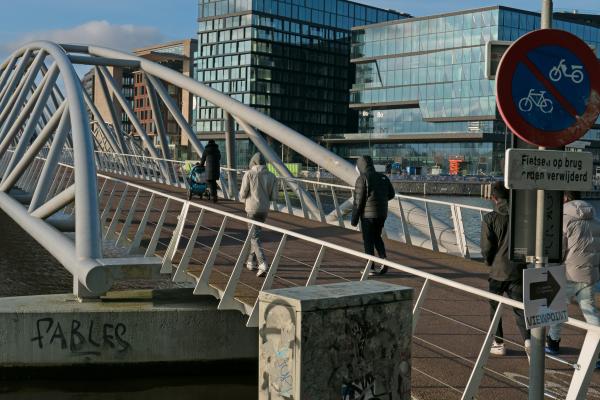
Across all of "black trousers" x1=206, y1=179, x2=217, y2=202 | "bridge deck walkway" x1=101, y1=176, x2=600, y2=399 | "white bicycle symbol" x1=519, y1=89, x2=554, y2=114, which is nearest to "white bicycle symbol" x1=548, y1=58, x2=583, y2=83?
"white bicycle symbol" x1=519, y1=89, x2=554, y2=114

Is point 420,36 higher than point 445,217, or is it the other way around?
point 420,36

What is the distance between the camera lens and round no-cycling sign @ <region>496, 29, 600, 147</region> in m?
3.67

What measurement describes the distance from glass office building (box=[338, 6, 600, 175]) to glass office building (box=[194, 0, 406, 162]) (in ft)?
41.8

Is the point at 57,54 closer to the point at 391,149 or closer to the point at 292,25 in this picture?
the point at 391,149

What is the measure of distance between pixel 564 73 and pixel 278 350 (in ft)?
6.64

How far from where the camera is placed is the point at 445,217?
3491 cm

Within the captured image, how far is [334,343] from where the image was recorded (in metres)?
3.77

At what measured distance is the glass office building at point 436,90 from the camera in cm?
7031

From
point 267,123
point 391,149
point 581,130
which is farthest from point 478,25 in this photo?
point 581,130

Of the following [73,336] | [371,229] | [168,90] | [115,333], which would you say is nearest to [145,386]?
[115,333]

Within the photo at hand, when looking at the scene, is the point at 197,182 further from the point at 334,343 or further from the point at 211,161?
the point at 334,343

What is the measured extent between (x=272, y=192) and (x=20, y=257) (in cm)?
1227

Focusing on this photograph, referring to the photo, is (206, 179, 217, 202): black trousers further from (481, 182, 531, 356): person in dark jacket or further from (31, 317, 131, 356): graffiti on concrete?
A: (481, 182, 531, 356): person in dark jacket

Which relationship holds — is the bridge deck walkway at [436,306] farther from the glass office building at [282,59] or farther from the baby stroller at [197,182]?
the glass office building at [282,59]
